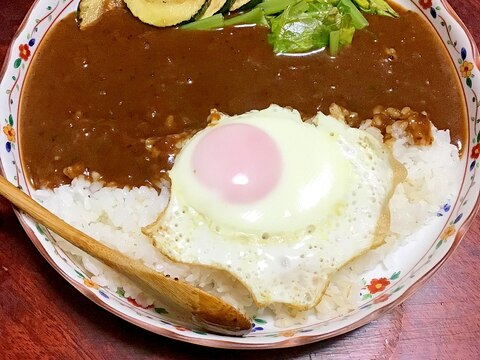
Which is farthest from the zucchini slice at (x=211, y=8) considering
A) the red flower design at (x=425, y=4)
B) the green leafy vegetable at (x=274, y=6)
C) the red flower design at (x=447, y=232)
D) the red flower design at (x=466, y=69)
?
the red flower design at (x=447, y=232)

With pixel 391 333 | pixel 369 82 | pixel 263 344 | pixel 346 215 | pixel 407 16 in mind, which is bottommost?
pixel 391 333

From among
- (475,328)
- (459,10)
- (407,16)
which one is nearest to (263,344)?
(475,328)

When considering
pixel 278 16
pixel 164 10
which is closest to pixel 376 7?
pixel 278 16

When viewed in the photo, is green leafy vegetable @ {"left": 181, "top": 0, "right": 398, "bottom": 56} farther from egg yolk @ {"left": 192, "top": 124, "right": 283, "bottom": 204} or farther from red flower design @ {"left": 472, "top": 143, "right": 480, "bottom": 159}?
red flower design @ {"left": 472, "top": 143, "right": 480, "bottom": 159}

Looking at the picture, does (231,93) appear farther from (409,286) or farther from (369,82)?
(409,286)

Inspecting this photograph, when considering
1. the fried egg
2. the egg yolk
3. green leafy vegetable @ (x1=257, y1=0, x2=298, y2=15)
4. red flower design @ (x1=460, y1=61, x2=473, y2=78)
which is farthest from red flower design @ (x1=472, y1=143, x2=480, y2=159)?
green leafy vegetable @ (x1=257, y1=0, x2=298, y2=15)
